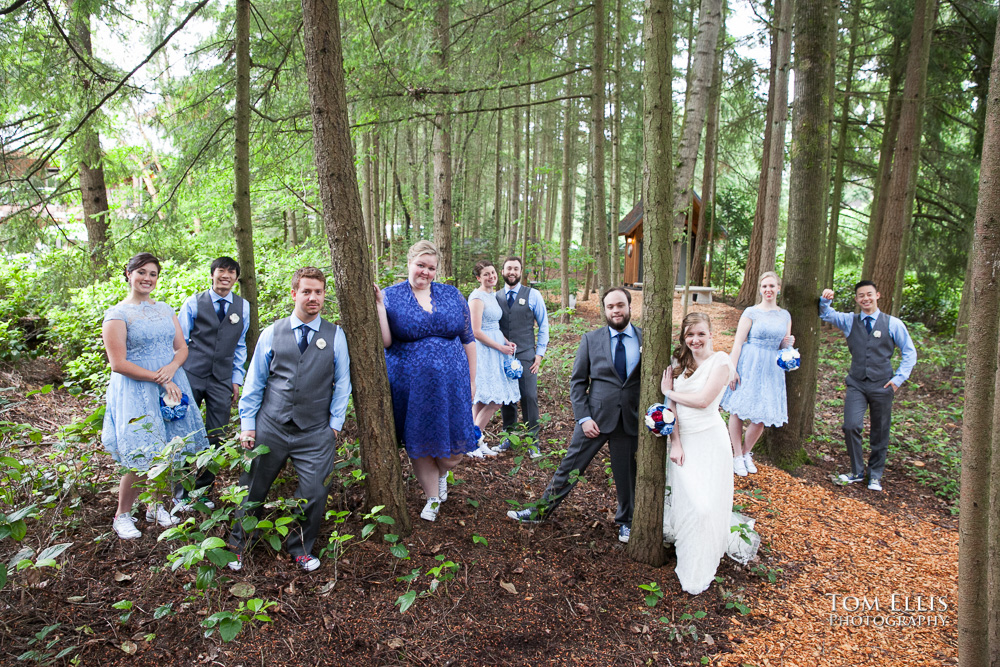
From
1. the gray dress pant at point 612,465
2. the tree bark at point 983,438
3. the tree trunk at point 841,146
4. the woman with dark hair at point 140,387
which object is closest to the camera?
the tree bark at point 983,438

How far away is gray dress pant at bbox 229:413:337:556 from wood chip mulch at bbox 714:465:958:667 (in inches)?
99.0

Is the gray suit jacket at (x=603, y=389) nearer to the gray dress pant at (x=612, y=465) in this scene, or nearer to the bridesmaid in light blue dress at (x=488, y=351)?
A: the gray dress pant at (x=612, y=465)

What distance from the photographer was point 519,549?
380cm

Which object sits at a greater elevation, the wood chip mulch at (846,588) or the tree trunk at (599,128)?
the tree trunk at (599,128)

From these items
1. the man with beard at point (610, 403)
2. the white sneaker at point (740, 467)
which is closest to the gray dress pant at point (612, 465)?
the man with beard at point (610, 403)

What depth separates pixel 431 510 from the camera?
3977 millimetres

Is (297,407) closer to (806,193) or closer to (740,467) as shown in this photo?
(740,467)

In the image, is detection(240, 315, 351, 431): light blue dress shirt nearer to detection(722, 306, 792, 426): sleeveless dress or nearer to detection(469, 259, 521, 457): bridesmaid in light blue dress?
detection(469, 259, 521, 457): bridesmaid in light blue dress

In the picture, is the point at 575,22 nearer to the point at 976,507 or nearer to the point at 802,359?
the point at 802,359

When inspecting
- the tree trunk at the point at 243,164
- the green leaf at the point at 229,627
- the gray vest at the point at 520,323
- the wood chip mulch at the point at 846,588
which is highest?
the tree trunk at the point at 243,164

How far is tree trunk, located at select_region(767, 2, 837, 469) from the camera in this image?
5.42 metres

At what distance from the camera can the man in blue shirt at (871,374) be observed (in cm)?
559

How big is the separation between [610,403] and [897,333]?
3806mm

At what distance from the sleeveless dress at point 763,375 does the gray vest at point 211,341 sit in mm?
4809
